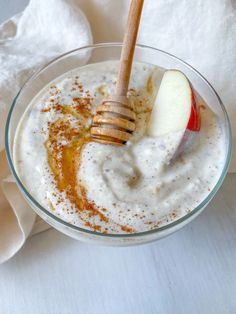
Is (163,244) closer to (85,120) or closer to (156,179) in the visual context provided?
(156,179)

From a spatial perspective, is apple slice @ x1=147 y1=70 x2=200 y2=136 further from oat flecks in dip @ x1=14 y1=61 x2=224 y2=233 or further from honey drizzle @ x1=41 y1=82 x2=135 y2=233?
honey drizzle @ x1=41 y1=82 x2=135 y2=233

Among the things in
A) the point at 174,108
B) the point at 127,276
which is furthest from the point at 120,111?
the point at 127,276

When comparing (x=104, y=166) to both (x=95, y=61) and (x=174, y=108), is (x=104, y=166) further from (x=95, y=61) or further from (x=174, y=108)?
(x=95, y=61)

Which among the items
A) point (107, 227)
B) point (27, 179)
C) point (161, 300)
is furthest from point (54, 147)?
point (161, 300)

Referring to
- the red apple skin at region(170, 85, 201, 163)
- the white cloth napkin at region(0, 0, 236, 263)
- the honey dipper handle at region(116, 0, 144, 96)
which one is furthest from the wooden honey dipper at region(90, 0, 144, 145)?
the white cloth napkin at region(0, 0, 236, 263)

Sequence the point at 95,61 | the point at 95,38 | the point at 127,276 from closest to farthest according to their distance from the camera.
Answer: the point at 127,276
the point at 95,61
the point at 95,38

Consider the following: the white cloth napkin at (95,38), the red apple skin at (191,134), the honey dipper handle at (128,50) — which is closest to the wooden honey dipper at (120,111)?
the honey dipper handle at (128,50)
